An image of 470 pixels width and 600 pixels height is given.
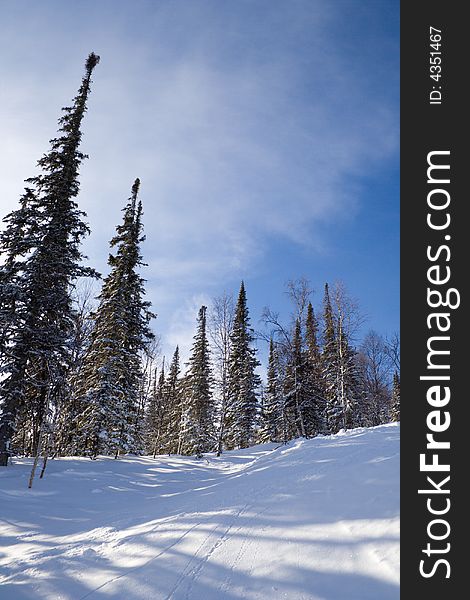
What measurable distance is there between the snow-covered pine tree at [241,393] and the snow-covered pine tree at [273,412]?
3.60 ft

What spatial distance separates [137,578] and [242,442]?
2596cm

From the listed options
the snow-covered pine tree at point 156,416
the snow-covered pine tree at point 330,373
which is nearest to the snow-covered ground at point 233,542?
the snow-covered pine tree at point 330,373

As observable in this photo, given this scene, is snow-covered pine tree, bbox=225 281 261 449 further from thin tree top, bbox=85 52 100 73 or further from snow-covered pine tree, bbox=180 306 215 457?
thin tree top, bbox=85 52 100 73

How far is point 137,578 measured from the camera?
4.02 m

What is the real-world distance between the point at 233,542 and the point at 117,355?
13758 millimetres

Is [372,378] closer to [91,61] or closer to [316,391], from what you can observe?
[316,391]

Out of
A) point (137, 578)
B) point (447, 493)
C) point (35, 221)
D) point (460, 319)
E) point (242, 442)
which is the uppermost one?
point (35, 221)

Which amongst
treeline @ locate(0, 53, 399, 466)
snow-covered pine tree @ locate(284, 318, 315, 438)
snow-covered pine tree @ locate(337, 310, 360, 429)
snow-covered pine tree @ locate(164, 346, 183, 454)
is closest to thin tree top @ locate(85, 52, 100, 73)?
treeline @ locate(0, 53, 399, 466)

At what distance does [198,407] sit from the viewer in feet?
85.7

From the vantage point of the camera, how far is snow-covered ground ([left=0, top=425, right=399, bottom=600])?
Result: 3598 mm

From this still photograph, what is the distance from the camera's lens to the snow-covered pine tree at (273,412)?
95.0 feet

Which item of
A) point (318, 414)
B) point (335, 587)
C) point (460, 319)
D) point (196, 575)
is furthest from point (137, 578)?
point (318, 414)

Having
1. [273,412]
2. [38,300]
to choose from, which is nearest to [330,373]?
[273,412]

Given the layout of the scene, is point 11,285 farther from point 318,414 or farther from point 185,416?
point 318,414
